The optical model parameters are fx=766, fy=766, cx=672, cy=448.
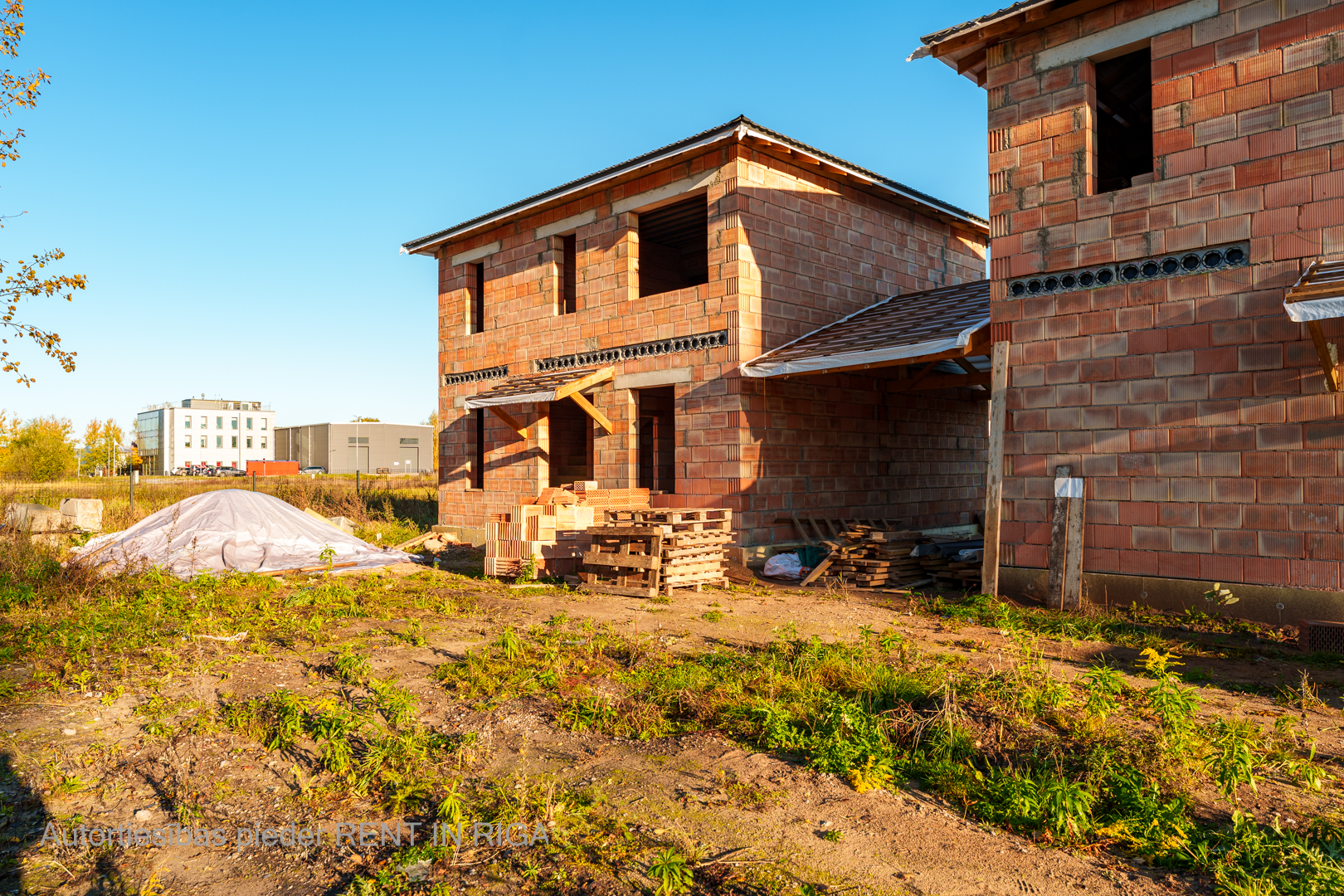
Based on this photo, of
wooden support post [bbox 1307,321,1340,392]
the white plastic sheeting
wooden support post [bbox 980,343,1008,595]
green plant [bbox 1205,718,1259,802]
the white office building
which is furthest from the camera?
the white office building

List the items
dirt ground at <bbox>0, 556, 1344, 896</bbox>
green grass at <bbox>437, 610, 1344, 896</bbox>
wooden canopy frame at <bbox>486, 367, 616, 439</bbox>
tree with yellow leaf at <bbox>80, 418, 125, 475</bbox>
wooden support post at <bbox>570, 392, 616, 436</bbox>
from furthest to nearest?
1. tree with yellow leaf at <bbox>80, 418, 125, 475</bbox>
2. wooden support post at <bbox>570, 392, 616, 436</bbox>
3. wooden canopy frame at <bbox>486, 367, 616, 439</bbox>
4. green grass at <bbox>437, 610, 1344, 896</bbox>
5. dirt ground at <bbox>0, 556, 1344, 896</bbox>

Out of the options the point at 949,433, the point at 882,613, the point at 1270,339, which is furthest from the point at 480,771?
the point at 949,433

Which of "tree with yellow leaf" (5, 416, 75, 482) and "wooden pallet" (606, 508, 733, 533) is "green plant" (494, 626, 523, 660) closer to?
"wooden pallet" (606, 508, 733, 533)

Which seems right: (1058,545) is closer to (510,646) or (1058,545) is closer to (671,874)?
(510,646)

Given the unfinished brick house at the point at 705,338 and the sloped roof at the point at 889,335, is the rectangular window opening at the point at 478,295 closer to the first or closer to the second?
the unfinished brick house at the point at 705,338

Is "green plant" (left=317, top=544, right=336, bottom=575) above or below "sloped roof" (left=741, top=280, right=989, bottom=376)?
below

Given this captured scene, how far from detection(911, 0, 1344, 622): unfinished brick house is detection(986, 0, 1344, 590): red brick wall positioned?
0.02 metres

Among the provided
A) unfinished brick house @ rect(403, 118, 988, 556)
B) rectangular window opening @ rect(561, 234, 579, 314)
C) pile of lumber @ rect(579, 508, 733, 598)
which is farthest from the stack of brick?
rectangular window opening @ rect(561, 234, 579, 314)

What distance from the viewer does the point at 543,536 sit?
12383 mm

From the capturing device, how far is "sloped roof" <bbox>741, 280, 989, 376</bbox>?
10.6 metres

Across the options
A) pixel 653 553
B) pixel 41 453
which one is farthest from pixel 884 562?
pixel 41 453

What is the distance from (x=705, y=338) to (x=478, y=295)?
8222mm

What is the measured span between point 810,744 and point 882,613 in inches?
195

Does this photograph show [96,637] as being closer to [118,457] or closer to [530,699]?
[530,699]
